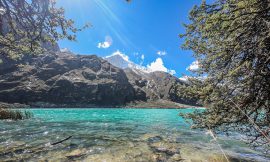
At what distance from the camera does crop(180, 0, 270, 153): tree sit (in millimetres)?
6508

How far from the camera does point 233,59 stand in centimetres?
803

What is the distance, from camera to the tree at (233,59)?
21.4ft

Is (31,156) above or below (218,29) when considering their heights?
below

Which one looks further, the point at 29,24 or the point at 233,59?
the point at 29,24

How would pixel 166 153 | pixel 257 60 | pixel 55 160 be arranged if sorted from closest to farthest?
1. pixel 257 60
2. pixel 55 160
3. pixel 166 153

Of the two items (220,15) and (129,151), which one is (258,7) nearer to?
(220,15)

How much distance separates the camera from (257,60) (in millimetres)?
6910

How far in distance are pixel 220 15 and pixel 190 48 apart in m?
3.82

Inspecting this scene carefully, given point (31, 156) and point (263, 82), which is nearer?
point (263, 82)

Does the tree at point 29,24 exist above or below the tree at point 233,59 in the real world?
above

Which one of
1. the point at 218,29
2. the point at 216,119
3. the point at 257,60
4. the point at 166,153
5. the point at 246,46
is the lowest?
the point at 166,153

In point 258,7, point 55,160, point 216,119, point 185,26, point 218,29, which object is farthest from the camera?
point 55,160

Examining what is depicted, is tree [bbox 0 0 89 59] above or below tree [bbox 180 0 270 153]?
above

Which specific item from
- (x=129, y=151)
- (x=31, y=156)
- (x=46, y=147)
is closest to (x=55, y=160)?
(x=31, y=156)
